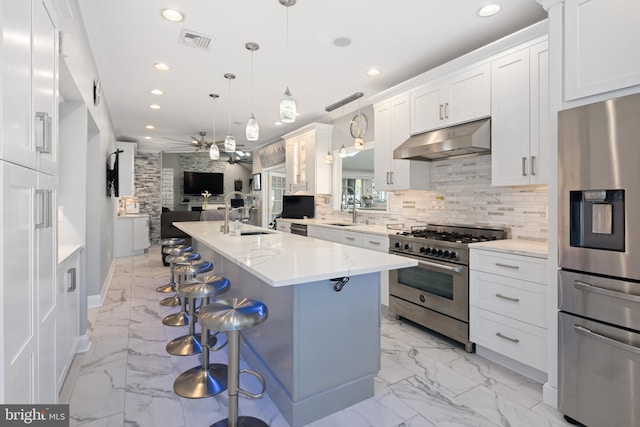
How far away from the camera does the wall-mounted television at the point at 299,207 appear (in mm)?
6043

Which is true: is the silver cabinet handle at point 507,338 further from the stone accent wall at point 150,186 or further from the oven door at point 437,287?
the stone accent wall at point 150,186

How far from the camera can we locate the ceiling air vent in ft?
9.34

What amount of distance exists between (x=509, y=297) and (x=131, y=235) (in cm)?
723

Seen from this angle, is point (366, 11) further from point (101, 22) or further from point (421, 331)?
point (421, 331)

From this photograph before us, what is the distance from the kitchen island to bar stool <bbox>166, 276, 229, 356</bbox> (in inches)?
10.1

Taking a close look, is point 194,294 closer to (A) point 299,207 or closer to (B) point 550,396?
(B) point 550,396

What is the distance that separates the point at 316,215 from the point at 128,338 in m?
3.66

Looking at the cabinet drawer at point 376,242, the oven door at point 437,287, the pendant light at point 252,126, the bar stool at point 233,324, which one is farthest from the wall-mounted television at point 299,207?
the bar stool at point 233,324

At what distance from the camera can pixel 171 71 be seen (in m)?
3.67

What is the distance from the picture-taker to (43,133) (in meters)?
1.30

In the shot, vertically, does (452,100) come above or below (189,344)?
above

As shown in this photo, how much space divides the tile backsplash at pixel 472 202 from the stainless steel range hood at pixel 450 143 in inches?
7.5

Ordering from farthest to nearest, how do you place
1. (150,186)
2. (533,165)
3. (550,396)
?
(150,186) → (533,165) → (550,396)

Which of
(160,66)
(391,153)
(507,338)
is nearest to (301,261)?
(507,338)
